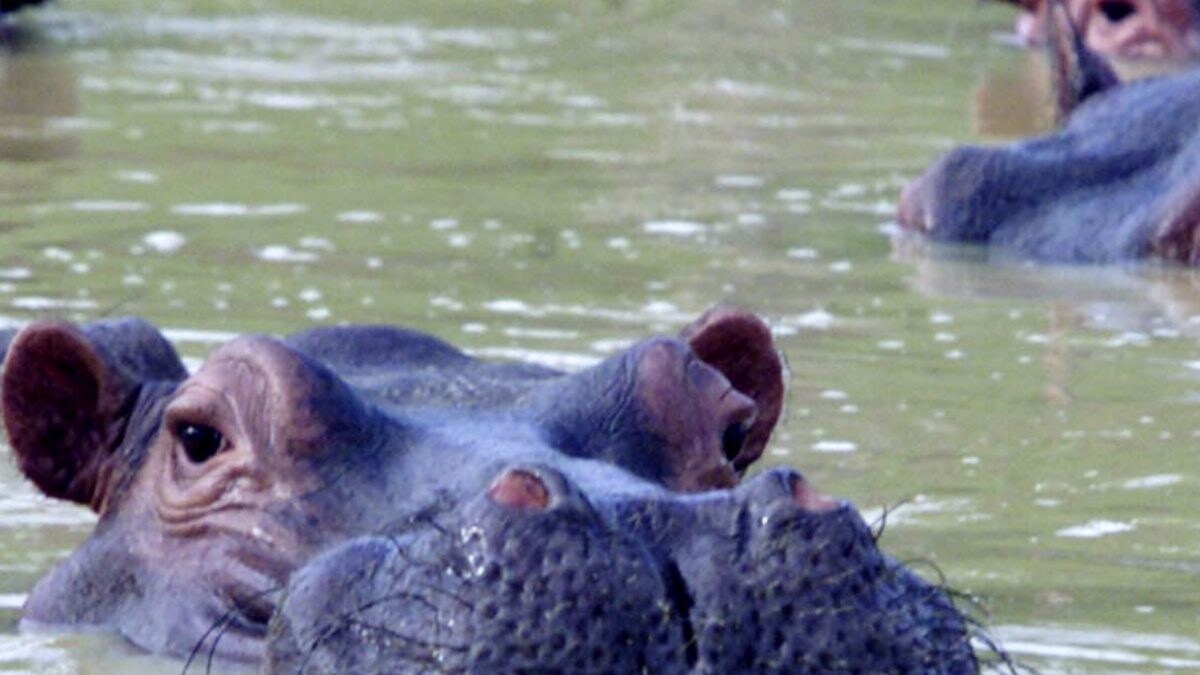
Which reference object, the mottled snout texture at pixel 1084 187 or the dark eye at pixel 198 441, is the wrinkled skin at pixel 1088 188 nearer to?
the mottled snout texture at pixel 1084 187

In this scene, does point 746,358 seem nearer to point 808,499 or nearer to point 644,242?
point 808,499

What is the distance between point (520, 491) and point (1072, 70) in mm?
8388

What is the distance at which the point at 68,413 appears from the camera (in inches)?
210

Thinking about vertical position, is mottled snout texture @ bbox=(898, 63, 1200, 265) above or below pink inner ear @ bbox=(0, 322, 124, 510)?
below

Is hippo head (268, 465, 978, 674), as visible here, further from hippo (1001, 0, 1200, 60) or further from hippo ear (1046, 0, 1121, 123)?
hippo (1001, 0, 1200, 60)

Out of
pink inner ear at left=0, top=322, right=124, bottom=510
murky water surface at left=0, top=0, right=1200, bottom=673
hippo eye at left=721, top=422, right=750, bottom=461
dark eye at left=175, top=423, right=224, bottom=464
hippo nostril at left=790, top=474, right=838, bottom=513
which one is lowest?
murky water surface at left=0, top=0, right=1200, bottom=673

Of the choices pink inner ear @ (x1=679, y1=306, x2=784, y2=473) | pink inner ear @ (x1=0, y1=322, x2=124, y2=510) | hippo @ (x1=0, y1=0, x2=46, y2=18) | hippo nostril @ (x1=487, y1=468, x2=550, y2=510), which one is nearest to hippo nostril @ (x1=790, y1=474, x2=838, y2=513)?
hippo nostril @ (x1=487, y1=468, x2=550, y2=510)

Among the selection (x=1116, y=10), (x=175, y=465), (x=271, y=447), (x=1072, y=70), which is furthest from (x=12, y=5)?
(x=271, y=447)

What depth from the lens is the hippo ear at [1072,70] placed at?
468 inches

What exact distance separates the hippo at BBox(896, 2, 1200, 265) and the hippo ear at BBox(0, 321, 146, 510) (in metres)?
5.52

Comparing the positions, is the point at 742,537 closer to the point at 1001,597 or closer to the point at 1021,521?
the point at 1001,597

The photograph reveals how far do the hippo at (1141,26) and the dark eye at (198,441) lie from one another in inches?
459

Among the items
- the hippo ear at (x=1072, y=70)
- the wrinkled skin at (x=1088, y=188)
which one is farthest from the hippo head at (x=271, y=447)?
the hippo ear at (x=1072, y=70)

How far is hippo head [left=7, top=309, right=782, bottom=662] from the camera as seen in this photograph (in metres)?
4.61
